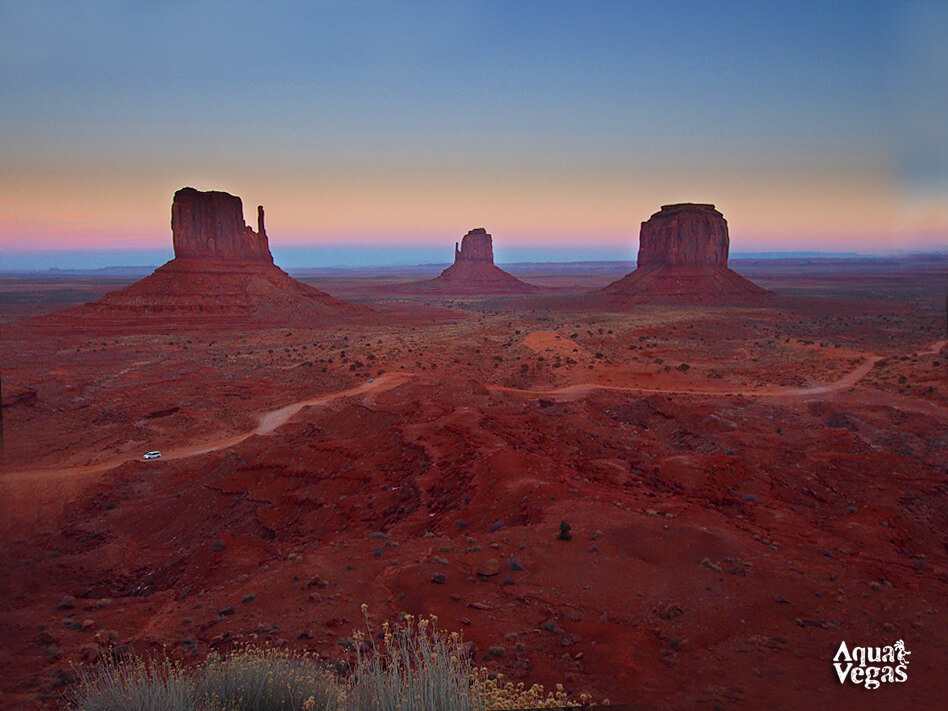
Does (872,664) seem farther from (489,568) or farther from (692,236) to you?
(692,236)

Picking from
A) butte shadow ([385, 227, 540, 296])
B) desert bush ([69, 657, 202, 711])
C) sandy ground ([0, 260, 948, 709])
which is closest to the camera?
desert bush ([69, 657, 202, 711])

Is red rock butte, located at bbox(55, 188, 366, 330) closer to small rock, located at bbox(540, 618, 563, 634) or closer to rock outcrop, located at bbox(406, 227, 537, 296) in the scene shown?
rock outcrop, located at bbox(406, 227, 537, 296)

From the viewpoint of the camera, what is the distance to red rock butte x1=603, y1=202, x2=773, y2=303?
81.4m

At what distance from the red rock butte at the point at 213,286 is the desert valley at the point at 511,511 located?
25385mm

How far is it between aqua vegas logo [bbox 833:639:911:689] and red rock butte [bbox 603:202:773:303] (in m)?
77.3

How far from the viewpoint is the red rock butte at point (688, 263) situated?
81375 millimetres

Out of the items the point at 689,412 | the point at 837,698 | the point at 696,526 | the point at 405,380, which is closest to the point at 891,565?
the point at 696,526

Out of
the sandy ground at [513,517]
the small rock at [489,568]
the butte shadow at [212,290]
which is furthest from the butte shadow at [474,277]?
the small rock at [489,568]

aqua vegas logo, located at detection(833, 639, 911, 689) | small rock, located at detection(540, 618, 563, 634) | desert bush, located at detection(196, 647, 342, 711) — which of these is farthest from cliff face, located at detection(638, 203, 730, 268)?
desert bush, located at detection(196, 647, 342, 711)

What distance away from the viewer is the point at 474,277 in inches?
5113

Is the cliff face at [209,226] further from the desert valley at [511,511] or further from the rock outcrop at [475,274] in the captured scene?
the rock outcrop at [475,274]

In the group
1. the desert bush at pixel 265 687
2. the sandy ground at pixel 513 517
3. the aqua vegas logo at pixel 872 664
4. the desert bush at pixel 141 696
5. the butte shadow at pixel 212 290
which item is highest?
the butte shadow at pixel 212 290

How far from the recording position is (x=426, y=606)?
24.1 feet

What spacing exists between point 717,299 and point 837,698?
8051 centimetres
